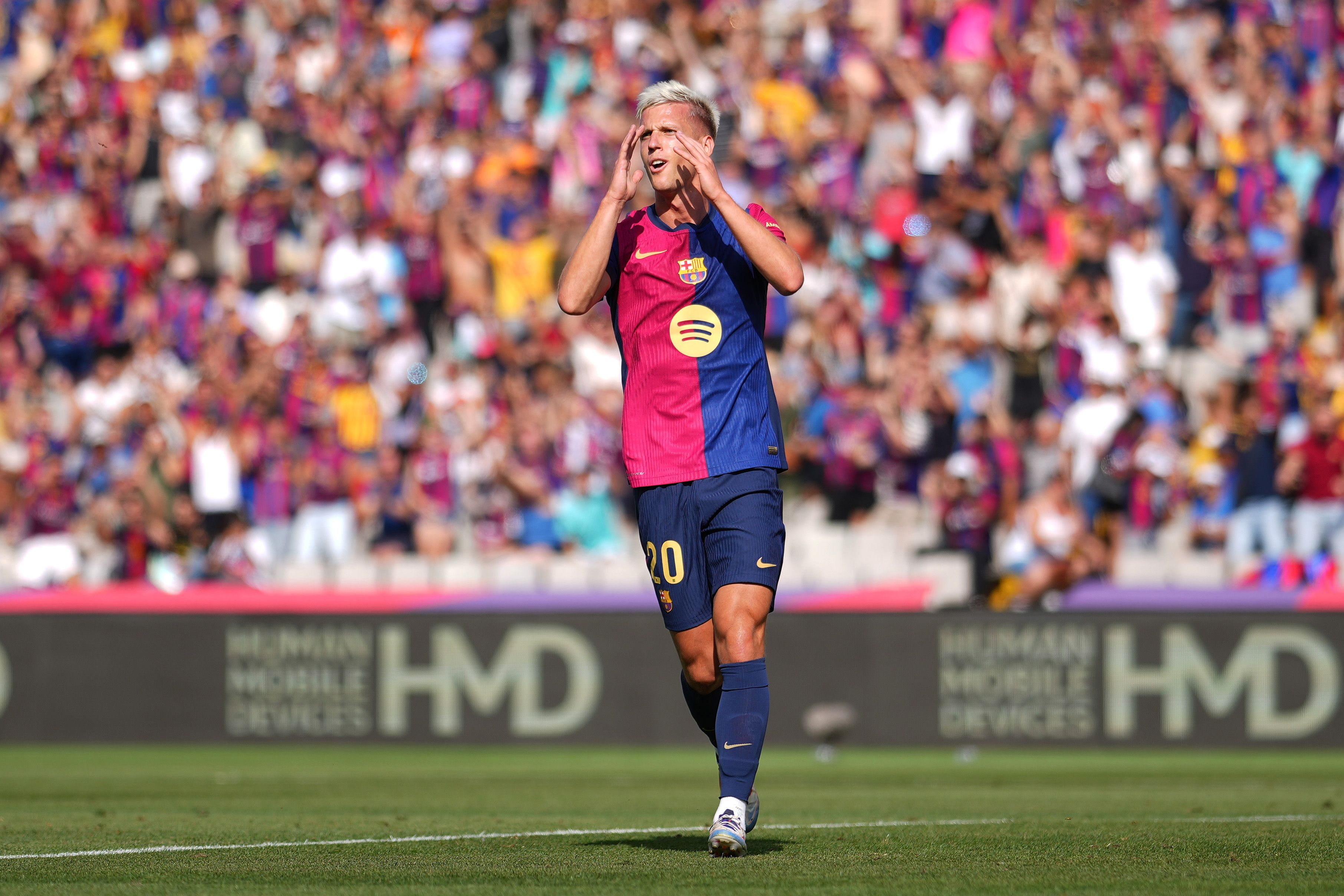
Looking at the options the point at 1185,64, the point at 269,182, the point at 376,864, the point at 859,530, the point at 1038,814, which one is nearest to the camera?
the point at 376,864

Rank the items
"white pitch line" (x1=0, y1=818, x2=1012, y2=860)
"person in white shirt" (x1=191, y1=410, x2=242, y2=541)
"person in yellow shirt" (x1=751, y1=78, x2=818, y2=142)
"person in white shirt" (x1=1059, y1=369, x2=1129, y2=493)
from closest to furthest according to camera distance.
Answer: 1. "white pitch line" (x1=0, y1=818, x2=1012, y2=860)
2. "person in white shirt" (x1=1059, y1=369, x2=1129, y2=493)
3. "person in white shirt" (x1=191, y1=410, x2=242, y2=541)
4. "person in yellow shirt" (x1=751, y1=78, x2=818, y2=142)

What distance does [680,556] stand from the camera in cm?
633

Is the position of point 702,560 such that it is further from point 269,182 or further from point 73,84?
point 73,84

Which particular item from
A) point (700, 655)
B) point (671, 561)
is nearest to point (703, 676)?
point (700, 655)

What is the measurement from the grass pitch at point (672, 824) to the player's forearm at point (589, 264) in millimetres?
1764

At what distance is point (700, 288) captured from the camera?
6426 mm

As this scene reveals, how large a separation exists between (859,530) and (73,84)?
1288cm

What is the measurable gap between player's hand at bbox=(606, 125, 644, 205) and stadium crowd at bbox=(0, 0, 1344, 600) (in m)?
8.94

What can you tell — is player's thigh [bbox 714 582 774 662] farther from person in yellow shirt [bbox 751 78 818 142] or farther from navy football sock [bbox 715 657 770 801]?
person in yellow shirt [bbox 751 78 818 142]

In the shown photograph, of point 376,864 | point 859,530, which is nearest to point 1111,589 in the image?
point 859,530

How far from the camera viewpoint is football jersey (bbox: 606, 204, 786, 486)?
634 cm

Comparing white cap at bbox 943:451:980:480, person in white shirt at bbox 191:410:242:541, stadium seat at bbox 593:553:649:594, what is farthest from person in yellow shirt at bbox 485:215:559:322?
white cap at bbox 943:451:980:480

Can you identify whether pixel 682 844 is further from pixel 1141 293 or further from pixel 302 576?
pixel 1141 293

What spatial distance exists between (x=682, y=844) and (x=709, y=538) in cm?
111
